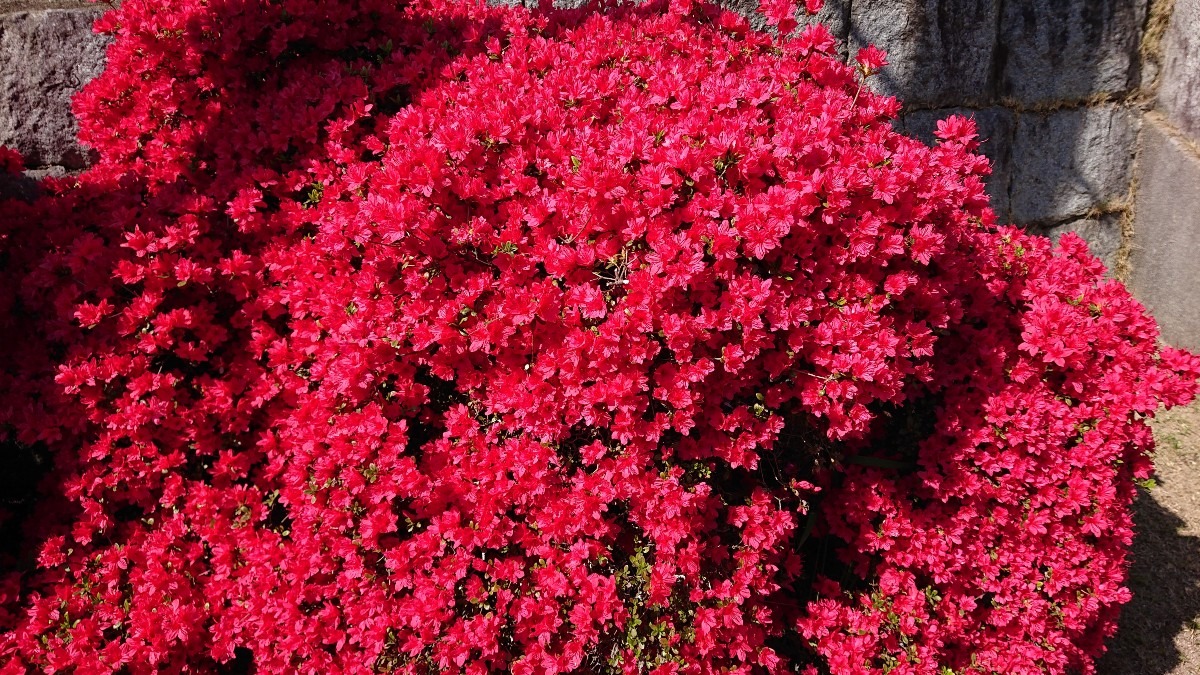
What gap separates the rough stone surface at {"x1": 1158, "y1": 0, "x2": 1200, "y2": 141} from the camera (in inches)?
162

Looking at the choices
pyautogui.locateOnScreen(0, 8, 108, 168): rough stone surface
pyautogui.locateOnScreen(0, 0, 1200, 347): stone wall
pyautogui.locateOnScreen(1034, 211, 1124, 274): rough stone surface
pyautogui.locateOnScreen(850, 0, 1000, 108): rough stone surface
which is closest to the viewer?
pyautogui.locateOnScreen(0, 8, 108, 168): rough stone surface

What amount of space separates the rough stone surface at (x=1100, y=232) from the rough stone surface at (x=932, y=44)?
89 centimetres

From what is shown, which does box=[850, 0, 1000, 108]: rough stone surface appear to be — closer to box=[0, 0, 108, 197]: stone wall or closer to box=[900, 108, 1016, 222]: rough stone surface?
box=[900, 108, 1016, 222]: rough stone surface

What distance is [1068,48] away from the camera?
4.30 m

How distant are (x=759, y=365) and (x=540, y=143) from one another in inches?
32.9

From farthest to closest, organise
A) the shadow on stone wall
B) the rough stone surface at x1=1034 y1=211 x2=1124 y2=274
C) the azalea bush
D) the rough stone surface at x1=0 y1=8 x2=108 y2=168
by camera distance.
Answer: the rough stone surface at x1=1034 y1=211 x2=1124 y2=274, the rough stone surface at x1=0 y1=8 x2=108 y2=168, the shadow on stone wall, the azalea bush

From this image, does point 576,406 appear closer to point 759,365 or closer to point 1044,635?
point 759,365

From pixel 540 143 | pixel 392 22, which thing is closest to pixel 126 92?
pixel 392 22

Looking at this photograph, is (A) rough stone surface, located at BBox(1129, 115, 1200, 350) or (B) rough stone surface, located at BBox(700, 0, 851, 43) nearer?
(B) rough stone surface, located at BBox(700, 0, 851, 43)

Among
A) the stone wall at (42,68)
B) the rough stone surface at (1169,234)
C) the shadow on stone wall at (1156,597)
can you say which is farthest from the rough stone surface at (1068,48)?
the stone wall at (42,68)

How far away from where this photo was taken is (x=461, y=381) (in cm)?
219

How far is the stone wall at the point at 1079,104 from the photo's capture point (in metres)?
4.11

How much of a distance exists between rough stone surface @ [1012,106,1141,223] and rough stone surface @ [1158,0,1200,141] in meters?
0.18

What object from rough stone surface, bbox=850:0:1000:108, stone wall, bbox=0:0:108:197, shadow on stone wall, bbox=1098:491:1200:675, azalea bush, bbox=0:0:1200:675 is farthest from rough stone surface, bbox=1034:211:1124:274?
stone wall, bbox=0:0:108:197
